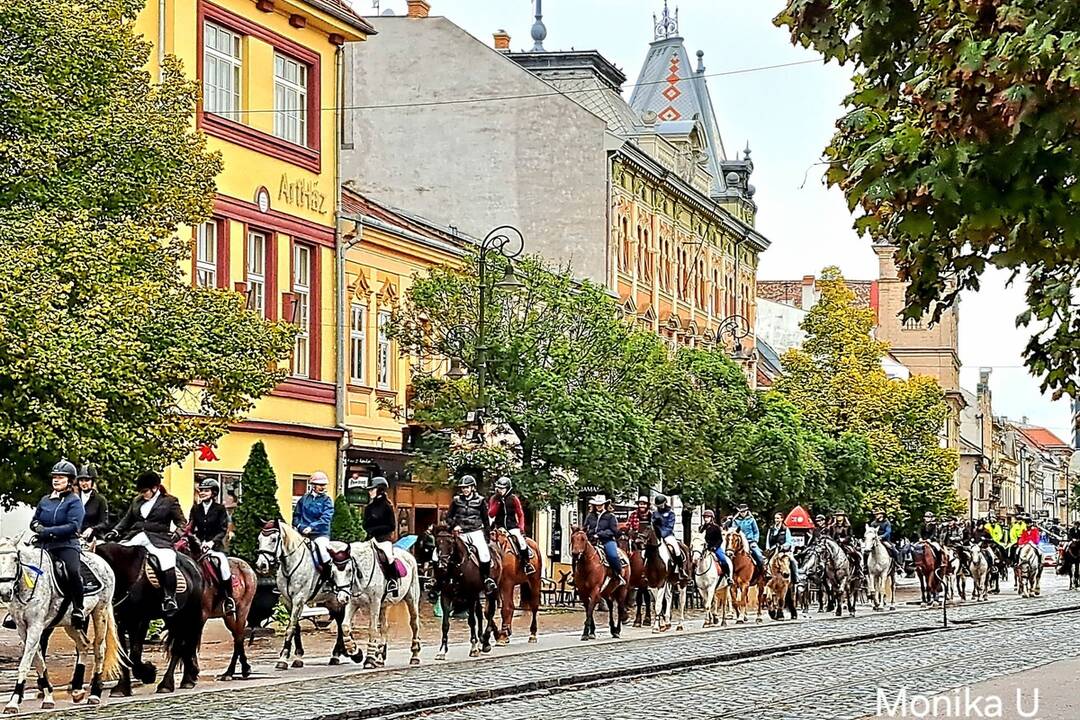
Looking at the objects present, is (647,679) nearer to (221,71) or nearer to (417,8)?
(221,71)

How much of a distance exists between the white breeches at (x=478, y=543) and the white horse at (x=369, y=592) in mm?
1318

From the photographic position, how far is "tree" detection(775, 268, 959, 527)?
70625 mm

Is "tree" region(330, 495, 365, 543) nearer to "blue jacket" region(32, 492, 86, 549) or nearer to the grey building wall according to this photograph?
"blue jacket" region(32, 492, 86, 549)

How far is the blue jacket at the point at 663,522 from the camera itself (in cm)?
3284

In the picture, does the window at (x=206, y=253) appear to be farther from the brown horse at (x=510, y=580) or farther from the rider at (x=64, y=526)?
the rider at (x=64, y=526)

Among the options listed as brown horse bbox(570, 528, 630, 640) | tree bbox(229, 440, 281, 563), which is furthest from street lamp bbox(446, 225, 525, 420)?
tree bbox(229, 440, 281, 563)

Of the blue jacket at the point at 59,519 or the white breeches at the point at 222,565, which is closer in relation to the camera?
the blue jacket at the point at 59,519

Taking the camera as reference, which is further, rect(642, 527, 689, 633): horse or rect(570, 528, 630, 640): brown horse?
rect(642, 527, 689, 633): horse

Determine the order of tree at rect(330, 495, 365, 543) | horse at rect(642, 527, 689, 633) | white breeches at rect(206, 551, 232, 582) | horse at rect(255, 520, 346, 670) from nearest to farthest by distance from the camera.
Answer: white breeches at rect(206, 551, 232, 582) < horse at rect(255, 520, 346, 670) < horse at rect(642, 527, 689, 633) < tree at rect(330, 495, 365, 543)

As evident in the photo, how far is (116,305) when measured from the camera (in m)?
23.4

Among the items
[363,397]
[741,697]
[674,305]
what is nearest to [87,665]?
[741,697]

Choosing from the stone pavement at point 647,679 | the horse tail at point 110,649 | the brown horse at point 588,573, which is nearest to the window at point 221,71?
the brown horse at point 588,573

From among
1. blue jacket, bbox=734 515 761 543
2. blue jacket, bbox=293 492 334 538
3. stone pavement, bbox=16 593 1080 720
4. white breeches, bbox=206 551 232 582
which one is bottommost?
stone pavement, bbox=16 593 1080 720

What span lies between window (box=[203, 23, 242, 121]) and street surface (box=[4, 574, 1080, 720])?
13076 mm
